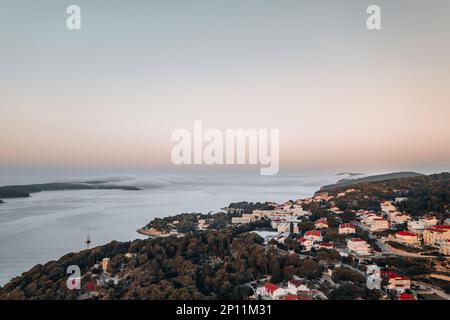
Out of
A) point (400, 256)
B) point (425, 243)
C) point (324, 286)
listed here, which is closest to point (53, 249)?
point (324, 286)

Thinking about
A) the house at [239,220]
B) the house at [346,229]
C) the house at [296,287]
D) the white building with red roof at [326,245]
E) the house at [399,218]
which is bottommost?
the house at [239,220]

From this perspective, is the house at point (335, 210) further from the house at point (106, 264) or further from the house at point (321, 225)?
the house at point (106, 264)

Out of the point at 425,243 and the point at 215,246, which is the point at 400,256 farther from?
the point at 215,246

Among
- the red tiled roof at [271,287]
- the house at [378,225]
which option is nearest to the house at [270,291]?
the red tiled roof at [271,287]

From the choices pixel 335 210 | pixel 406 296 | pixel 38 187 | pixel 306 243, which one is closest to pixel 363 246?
pixel 306 243

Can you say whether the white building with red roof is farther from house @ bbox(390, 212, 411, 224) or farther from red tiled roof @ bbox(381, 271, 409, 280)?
house @ bbox(390, 212, 411, 224)

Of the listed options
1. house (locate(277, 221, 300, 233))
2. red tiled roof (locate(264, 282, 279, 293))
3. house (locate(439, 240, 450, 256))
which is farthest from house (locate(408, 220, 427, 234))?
red tiled roof (locate(264, 282, 279, 293))
